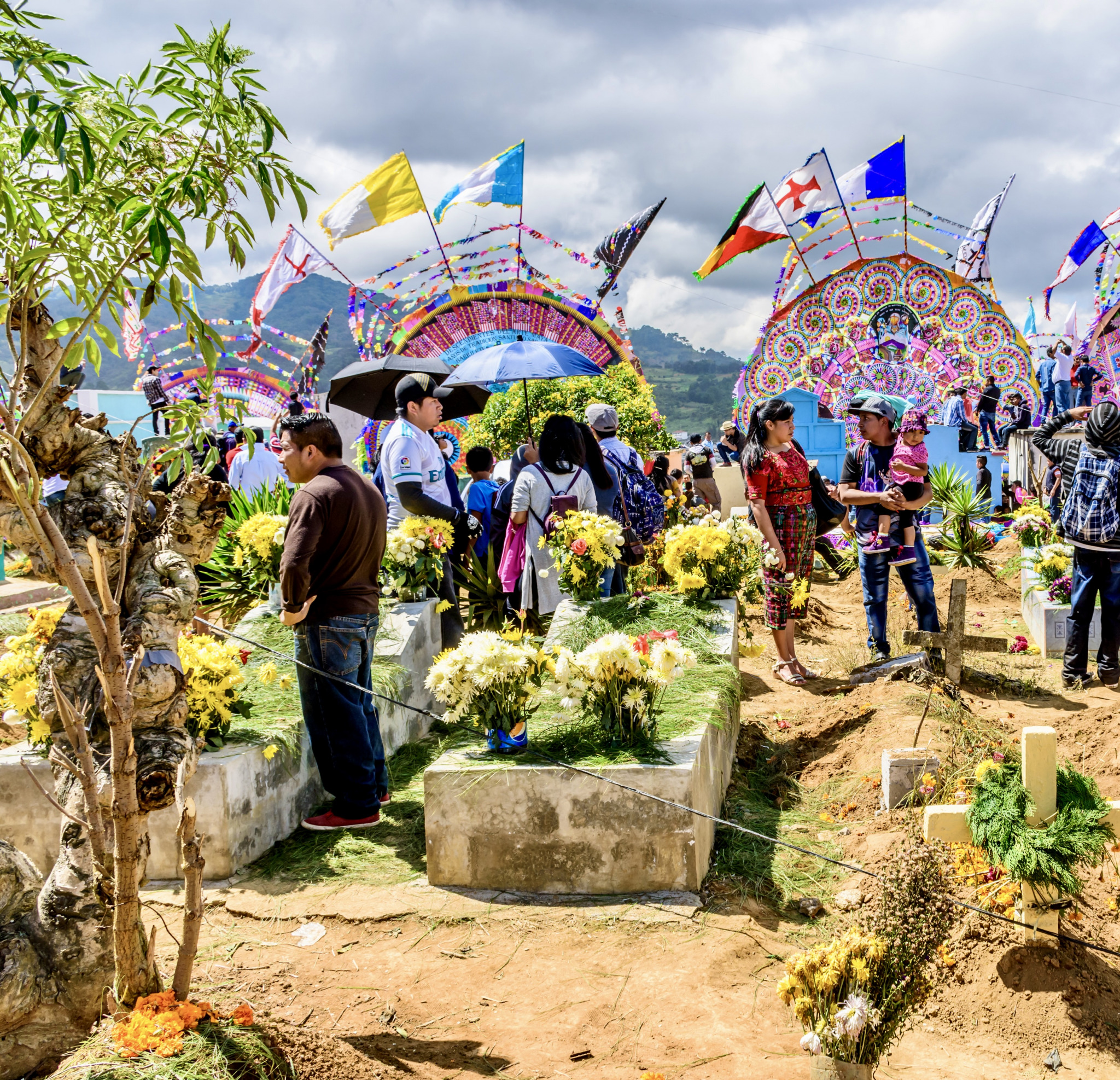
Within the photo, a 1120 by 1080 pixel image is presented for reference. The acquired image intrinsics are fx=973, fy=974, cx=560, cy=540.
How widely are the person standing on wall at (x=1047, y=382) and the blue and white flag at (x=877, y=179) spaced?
13.2 feet

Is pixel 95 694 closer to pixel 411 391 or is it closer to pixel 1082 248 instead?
pixel 411 391

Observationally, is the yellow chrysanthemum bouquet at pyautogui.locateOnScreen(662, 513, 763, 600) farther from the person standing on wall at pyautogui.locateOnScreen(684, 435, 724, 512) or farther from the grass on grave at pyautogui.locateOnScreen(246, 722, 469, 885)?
the person standing on wall at pyautogui.locateOnScreen(684, 435, 724, 512)

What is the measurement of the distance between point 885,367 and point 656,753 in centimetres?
1647

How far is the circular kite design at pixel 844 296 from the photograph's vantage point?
18625mm

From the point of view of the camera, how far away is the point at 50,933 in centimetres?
256

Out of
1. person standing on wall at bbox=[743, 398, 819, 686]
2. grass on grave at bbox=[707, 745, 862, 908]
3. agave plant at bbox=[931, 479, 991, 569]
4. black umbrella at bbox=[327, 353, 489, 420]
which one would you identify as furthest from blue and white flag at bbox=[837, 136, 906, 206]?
grass on grave at bbox=[707, 745, 862, 908]

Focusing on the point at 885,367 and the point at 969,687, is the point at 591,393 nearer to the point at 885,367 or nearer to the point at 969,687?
the point at 885,367

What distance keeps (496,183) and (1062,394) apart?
10276 mm

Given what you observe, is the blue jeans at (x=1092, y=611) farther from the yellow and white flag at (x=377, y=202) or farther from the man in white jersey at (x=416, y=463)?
the yellow and white flag at (x=377, y=202)

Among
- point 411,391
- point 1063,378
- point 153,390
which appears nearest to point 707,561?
point 411,391

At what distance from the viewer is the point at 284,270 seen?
1809 centimetres

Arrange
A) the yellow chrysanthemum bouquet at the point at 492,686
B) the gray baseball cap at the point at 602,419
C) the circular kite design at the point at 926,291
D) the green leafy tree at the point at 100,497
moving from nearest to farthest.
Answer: the green leafy tree at the point at 100,497 → the yellow chrysanthemum bouquet at the point at 492,686 → the gray baseball cap at the point at 602,419 → the circular kite design at the point at 926,291

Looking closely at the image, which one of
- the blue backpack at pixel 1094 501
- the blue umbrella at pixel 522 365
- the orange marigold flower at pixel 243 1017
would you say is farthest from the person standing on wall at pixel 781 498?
the orange marigold flower at pixel 243 1017

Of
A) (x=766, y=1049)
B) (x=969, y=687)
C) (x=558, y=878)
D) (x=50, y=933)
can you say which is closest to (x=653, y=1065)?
(x=766, y=1049)
